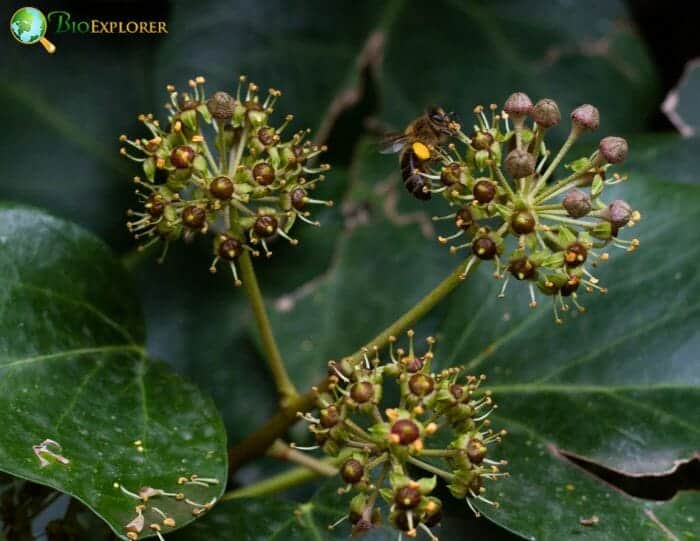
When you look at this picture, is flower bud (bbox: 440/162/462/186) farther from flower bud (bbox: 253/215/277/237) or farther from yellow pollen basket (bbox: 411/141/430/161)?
flower bud (bbox: 253/215/277/237)

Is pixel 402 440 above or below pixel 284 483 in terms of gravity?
above

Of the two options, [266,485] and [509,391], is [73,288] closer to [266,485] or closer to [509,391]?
[266,485]

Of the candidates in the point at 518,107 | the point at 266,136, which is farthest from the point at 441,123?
the point at 266,136

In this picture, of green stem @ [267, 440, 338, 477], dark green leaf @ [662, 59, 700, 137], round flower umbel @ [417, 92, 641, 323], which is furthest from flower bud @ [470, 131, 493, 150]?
dark green leaf @ [662, 59, 700, 137]

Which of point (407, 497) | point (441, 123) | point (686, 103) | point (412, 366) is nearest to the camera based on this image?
point (407, 497)

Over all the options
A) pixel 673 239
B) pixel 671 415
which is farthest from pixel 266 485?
pixel 673 239

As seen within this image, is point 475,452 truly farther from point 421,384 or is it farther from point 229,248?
point 229,248
